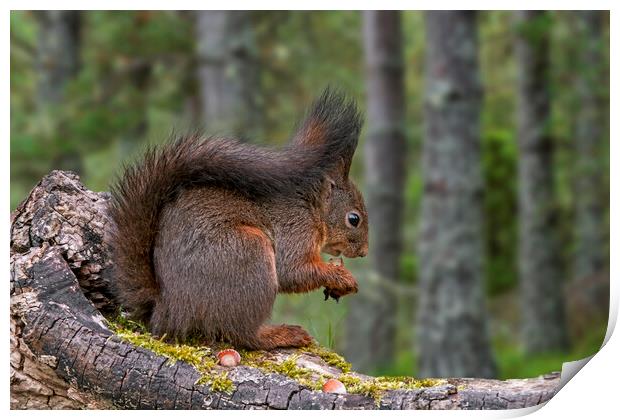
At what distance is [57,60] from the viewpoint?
715cm

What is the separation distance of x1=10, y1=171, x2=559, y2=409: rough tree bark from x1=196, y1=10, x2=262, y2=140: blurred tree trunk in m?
3.84

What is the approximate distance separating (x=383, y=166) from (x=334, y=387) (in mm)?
5856

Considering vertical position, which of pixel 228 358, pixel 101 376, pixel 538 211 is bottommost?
pixel 101 376

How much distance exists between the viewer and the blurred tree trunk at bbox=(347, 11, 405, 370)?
757 cm

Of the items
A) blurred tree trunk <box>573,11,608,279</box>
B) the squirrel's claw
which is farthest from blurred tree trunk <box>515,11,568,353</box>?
the squirrel's claw

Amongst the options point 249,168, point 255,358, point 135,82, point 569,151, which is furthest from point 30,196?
point 569,151

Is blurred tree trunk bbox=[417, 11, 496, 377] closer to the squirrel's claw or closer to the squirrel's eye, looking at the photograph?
the squirrel's eye

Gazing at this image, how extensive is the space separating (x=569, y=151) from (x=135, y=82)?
5.63 meters

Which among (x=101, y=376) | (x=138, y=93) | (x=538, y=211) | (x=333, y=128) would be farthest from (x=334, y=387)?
(x=538, y=211)

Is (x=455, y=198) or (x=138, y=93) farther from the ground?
(x=138, y=93)

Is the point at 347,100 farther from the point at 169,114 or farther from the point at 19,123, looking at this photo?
the point at 169,114

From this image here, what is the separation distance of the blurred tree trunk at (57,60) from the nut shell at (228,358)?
3740mm

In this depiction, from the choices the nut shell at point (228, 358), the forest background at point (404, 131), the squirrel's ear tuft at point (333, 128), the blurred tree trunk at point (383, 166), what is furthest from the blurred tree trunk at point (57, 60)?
the nut shell at point (228, 358)

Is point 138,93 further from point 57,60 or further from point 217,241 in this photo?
point 217,241
